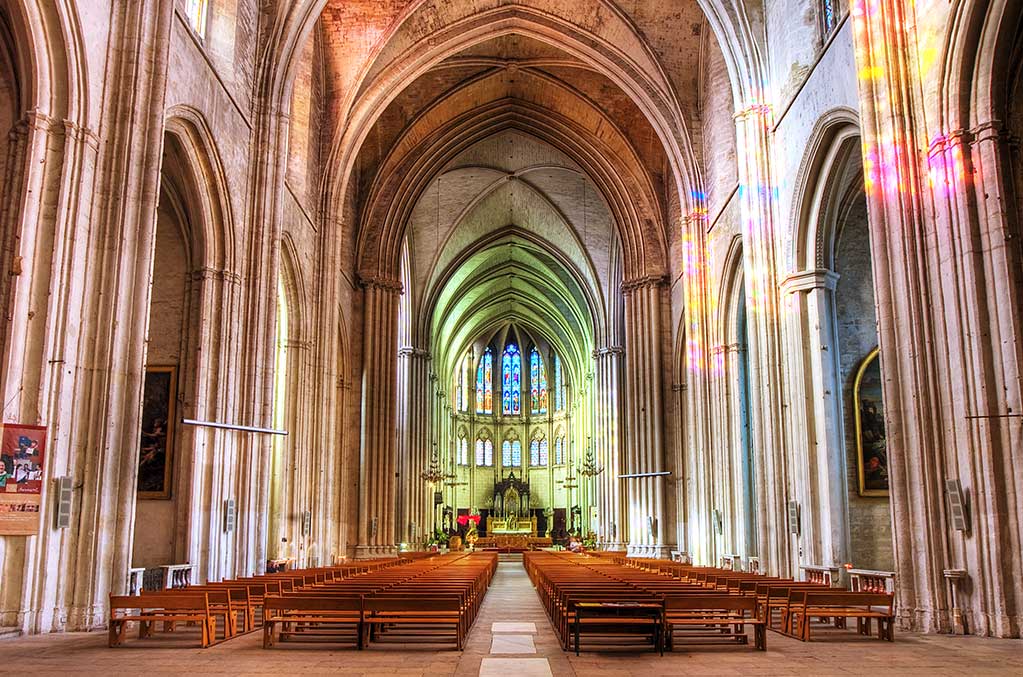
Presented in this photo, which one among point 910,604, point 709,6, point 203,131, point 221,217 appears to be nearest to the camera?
point 910,604

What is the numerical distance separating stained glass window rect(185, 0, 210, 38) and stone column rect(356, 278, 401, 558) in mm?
17027

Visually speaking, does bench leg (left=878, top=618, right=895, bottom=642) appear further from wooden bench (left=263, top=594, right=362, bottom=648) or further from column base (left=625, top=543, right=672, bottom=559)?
column base (left=625, top=543, right=672, bottom=559)

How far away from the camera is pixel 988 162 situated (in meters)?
11.3

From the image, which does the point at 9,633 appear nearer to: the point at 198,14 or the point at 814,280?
the point at 198,14

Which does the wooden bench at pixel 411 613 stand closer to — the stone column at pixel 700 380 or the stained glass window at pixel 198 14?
the stained glass window at pixel 198 14

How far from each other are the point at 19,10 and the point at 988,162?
1247cm

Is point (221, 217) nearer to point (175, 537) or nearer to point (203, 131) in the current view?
point (203, 131)

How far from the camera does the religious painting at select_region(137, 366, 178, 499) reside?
17.2 meters

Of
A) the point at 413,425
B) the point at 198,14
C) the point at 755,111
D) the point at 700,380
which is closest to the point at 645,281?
the point at 700,380

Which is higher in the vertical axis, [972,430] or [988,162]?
[988,162]

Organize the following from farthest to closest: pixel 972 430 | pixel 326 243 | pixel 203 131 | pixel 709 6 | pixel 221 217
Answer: pixel 326 243
pixel 709 6
pixel 221 217
pixel 203 131
pixel 972 430

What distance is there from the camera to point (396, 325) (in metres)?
35.1

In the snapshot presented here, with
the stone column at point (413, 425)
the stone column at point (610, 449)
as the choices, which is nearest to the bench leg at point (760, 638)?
the stone column at point (610, 449)

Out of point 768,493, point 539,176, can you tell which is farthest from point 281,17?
point 539,176
